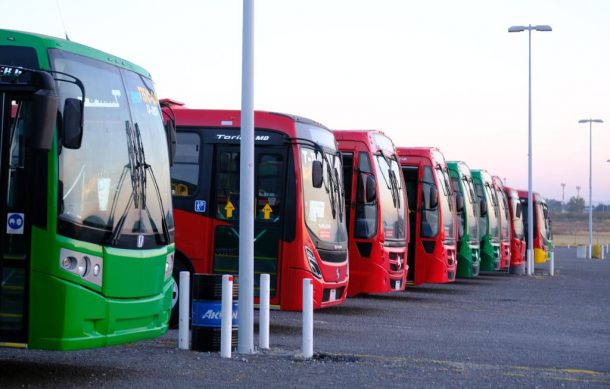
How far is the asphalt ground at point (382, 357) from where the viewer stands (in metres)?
11.6

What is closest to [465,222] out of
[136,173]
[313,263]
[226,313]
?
[313,263]

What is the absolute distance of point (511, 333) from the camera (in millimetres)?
17891

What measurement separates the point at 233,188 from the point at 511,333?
15.0 feet

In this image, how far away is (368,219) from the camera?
21484mm

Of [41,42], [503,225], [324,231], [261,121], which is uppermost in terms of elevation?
[41,42]

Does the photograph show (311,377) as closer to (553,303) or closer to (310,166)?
(310,166)

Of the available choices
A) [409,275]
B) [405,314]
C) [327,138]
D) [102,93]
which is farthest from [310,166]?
[409,275]

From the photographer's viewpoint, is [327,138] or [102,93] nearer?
[102,93]

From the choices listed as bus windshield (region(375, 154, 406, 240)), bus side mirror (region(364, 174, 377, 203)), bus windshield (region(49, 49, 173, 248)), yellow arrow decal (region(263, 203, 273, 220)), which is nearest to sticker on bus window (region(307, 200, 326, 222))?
yellow arrow decal (region(263, 203, 273, 220))

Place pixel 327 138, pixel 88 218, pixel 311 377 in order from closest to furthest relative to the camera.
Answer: pixel 88 218, pixel 311 377, pixel 327 138

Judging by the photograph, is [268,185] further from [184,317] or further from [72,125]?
[72,125]

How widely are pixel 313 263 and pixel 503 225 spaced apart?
69.9 feet

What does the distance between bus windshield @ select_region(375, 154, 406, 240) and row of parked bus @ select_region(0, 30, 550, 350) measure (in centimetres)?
408

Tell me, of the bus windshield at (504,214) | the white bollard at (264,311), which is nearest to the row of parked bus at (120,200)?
the white bollard at (264,311)
